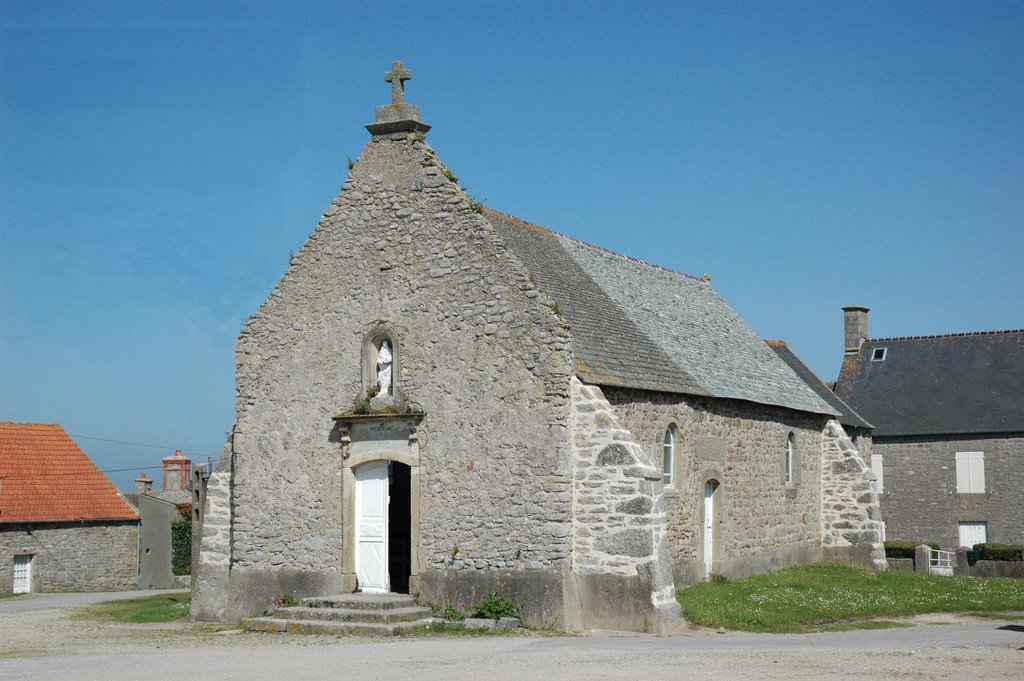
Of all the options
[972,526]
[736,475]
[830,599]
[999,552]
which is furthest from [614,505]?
[972,526]

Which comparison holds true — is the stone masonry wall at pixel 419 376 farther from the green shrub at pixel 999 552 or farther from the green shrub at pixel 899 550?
the green shrub at pixel 999 552

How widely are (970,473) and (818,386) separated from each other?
911 cm

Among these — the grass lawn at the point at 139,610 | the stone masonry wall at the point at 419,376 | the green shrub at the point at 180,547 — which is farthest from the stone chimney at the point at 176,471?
the stone masonry wall at the point at 419,376

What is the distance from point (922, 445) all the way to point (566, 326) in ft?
84.1

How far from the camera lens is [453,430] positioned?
679 inches

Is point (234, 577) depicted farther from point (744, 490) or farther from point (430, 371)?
point (744, 490)

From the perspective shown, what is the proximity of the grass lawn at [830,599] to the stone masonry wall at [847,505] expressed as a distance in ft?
5.26

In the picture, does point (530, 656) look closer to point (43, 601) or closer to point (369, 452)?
point (369, 452)

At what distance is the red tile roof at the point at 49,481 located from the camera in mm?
32469

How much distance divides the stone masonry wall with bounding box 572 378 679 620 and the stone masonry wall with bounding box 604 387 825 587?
1227 millimetres

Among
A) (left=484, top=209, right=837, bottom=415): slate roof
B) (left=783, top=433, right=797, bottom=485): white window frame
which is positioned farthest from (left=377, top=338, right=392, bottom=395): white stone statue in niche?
(left=783, top=433, right=797, bottom=485): white window frame

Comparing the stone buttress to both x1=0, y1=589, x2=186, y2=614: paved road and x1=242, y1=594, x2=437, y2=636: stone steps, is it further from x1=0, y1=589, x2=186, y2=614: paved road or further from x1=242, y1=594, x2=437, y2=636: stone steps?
x1=0, y1=589, x2=186, y2=614: paved road

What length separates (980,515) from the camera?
37312 millimetres

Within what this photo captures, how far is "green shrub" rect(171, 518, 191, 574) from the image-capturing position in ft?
122
